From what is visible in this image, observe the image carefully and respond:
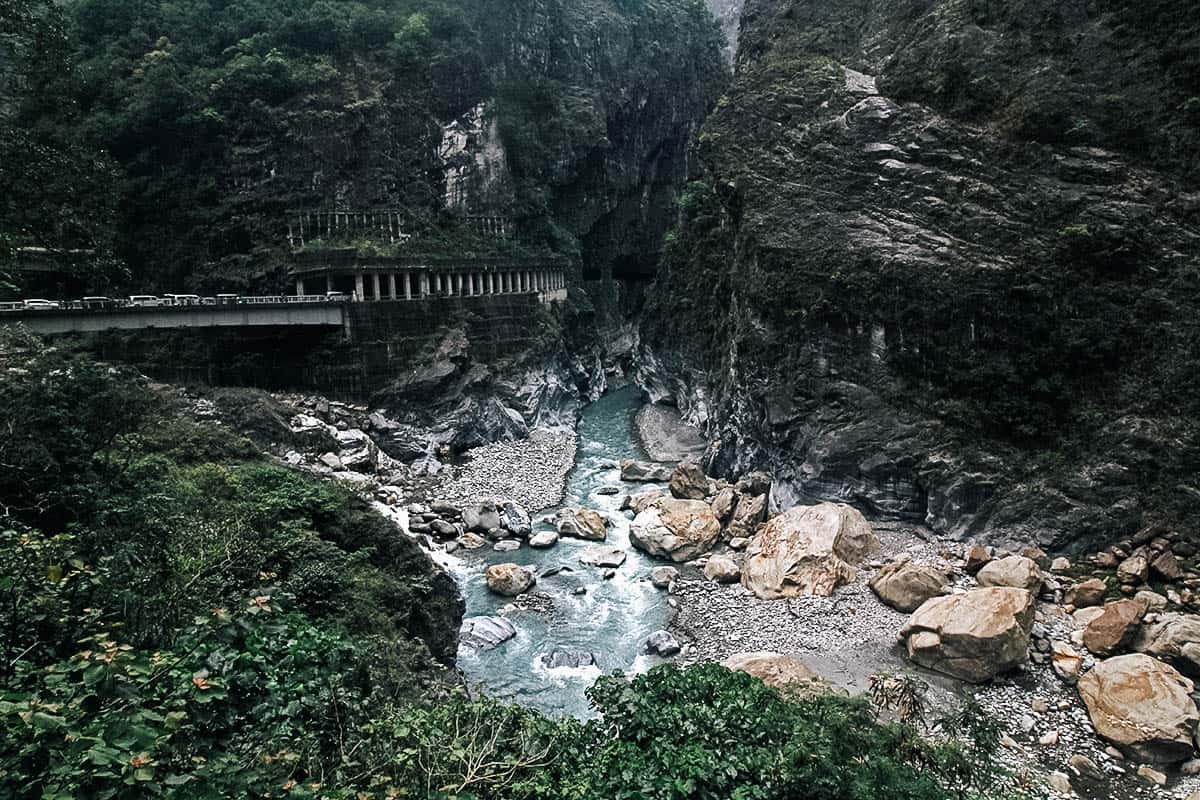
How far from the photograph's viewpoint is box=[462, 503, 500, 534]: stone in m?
28.4

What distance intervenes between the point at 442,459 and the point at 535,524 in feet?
29.6

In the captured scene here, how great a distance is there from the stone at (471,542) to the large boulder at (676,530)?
5.99 metres

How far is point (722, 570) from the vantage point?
79.9 feet

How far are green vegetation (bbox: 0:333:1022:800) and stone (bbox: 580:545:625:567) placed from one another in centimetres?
1162

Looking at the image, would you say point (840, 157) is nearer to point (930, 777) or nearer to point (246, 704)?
point (930, 777)

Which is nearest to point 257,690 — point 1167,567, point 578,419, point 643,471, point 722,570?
point 722,570

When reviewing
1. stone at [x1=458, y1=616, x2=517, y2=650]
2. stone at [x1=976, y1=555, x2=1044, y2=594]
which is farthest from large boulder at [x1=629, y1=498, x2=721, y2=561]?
stone at [x1=976, y1=555, x2=1044, y2=594]

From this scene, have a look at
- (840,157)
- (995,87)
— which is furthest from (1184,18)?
(840,157)

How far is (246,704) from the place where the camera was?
7023 mm

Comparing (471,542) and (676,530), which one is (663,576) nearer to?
(676,530)

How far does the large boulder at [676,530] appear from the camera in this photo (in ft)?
86.6

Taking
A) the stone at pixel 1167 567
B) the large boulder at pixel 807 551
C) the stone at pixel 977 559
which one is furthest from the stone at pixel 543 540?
the stone at pixel 1167 567

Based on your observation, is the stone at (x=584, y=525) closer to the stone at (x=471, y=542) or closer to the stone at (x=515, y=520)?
the stone at (x=515, y=520)

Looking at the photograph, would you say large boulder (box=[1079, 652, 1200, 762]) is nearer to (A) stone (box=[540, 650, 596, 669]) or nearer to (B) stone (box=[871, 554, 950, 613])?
(B) stone (box=[871, 554, 950, 613])
